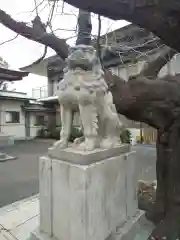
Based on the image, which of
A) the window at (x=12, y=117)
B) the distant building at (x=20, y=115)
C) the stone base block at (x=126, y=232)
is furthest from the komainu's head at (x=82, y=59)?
the window at (x=12, y=117)

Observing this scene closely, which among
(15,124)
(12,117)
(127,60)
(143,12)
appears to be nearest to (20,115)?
(12,117)

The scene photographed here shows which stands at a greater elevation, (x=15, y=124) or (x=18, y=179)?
(x=15, y=124)

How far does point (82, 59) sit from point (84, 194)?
3.86ft

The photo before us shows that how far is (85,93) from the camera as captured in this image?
6.64ft

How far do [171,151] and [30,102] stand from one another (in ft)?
44.3

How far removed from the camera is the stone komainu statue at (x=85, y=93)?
6.73ft

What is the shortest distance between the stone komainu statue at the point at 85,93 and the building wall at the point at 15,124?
→ 40.2 ft

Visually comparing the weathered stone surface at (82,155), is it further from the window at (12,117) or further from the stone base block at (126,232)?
the window at (12,117)

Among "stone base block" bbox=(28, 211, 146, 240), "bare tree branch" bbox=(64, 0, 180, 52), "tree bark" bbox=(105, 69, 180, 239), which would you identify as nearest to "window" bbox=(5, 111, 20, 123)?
"stone base block" bbox=(28, 211, 146, 240)

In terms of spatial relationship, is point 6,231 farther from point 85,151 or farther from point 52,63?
point 52,63

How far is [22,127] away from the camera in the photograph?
14695mm

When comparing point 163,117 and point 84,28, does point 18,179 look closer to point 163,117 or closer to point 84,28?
point 84,28

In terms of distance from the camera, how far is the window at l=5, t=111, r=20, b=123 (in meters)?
14.1

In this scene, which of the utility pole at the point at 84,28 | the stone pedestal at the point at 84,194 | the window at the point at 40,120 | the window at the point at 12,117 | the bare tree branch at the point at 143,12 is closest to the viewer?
the bare tree branch at the point at 143,12
